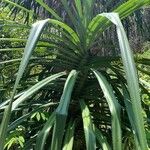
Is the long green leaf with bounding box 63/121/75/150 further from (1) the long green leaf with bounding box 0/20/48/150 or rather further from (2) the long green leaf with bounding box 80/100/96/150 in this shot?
(1) the long green leaf with bounding box 0/20/48/150

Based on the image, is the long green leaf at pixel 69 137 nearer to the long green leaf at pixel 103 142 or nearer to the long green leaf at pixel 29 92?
the long green leaf at pixel 103 142

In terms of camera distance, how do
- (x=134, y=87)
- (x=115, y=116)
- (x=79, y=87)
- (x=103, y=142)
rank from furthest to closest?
(x=79, y=87), (x=103, y=142), (x=115, y=116), (x=134, y=87)

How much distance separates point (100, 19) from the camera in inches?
66.2

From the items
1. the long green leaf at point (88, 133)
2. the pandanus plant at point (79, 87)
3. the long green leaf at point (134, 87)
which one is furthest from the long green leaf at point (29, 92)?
the long green leaf at point (134, 87)

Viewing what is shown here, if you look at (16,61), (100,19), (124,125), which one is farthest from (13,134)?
(100,19)

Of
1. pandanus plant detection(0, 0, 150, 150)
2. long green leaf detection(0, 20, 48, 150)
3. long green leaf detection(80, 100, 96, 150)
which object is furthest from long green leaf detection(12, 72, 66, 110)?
long green leaf detection(0, 20, 48, 150)

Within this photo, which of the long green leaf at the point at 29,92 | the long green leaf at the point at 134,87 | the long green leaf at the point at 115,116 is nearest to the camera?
the long green leaf at the point at 134,87

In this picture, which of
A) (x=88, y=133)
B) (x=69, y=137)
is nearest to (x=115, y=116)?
(x=88, y=133)

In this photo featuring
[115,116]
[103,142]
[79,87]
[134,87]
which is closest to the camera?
[134,87]

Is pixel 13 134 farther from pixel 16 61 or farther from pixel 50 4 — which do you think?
pixel 50 4

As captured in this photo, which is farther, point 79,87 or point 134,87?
point 79,87

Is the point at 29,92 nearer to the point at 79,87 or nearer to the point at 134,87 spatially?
the point at 79,87

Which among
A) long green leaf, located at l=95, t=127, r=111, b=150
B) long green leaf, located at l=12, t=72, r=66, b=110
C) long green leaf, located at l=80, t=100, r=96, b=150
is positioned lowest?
long green leaf, located at l=95, t=127, r=111, b=150

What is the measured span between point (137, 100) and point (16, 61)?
3.72ft
